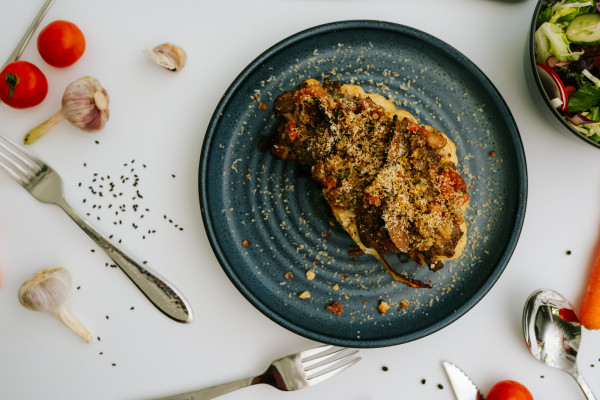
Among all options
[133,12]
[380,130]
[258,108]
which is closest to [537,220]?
[380,130]

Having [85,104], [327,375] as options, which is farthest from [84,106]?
[327,375]

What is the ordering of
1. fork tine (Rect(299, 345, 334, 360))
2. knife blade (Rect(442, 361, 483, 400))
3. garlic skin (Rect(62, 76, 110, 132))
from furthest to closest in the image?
knife blade (Rect(442, 361, 483, 400))
fork tine (Rect(299, 345, 334, 360))
garlic skin (Rect(62, 76, 110, 132))

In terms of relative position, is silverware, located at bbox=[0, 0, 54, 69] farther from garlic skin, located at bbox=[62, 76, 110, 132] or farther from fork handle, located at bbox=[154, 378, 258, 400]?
fork handle, located at bbox=[154, 378, 258, 400]

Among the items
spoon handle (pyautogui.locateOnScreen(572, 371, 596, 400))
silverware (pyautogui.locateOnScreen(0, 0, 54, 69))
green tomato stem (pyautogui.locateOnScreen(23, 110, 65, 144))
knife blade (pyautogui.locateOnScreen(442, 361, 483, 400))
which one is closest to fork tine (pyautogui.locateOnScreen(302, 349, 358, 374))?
knife blade (pyautogui.locateOnScreen(442, 361, 483, 400))

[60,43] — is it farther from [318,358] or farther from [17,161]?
[318,358]

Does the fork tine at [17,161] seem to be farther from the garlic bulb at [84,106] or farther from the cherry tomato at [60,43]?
the cherry tomato at [60,43]

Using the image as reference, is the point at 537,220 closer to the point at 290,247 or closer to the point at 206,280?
the point at 290,247
